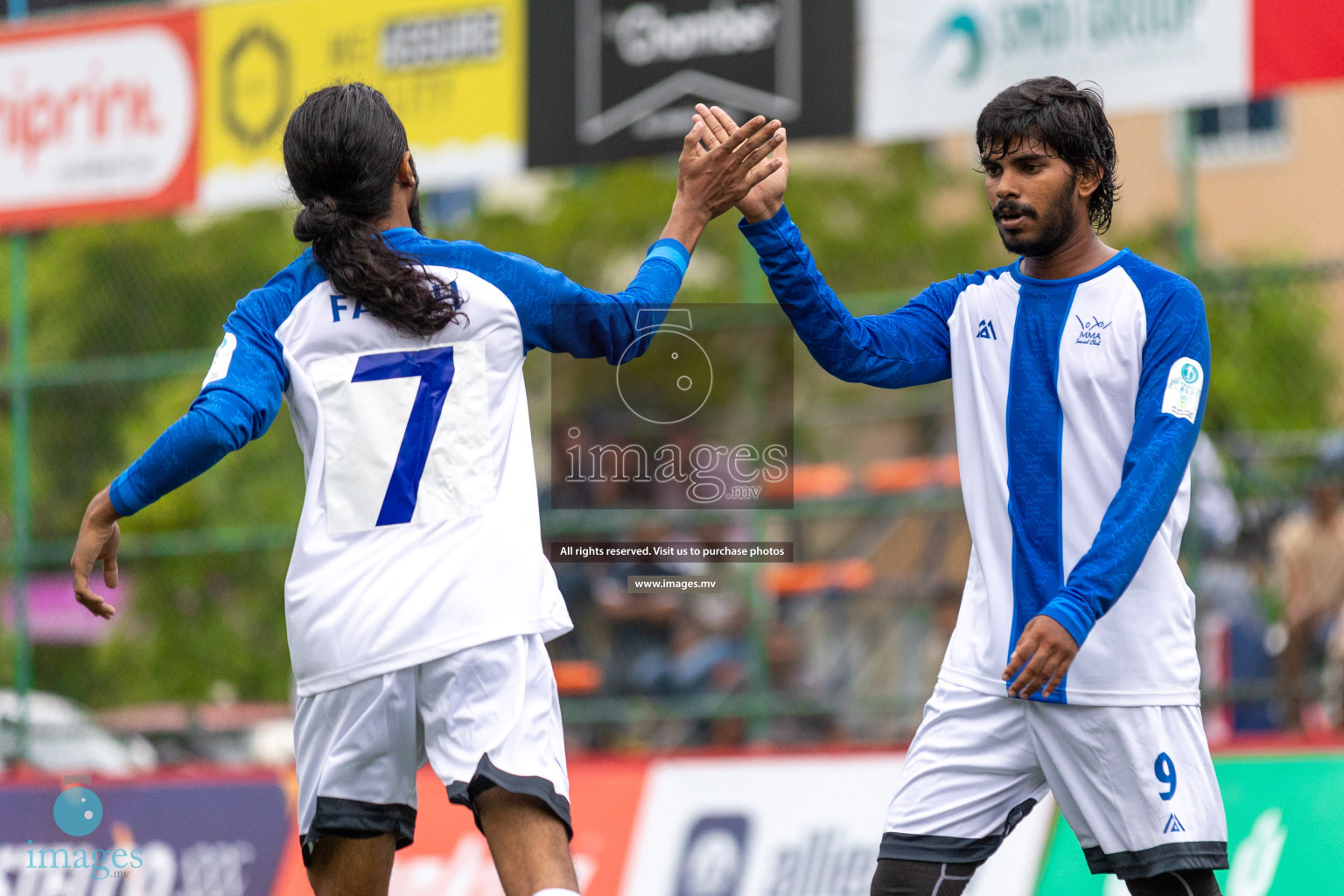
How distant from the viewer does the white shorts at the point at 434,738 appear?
3.06m

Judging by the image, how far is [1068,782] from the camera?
137 inches

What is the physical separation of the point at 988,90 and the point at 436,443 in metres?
4.64

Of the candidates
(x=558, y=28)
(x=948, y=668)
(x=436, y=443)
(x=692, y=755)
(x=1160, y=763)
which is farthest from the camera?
(x=558, y=28)

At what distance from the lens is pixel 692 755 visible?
6383 millimetres

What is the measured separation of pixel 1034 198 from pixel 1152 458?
0.63m

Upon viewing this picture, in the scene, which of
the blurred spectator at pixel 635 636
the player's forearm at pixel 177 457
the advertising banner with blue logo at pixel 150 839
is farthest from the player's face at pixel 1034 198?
the blurred spectator at pixel 635 636

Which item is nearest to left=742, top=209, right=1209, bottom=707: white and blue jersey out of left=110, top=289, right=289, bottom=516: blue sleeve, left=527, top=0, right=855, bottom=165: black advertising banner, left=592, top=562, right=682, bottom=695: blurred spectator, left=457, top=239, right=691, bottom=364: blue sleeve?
left=457, top=239, right=691, bottom=364: blue sleeve

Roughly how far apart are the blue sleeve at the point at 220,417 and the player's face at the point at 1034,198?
1573mm

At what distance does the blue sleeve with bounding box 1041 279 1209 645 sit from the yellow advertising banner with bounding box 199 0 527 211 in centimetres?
500

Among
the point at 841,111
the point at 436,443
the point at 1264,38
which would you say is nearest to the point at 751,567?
the point at 841,111

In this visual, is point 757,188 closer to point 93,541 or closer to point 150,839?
point 93,541

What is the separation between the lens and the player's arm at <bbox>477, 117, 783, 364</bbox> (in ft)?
10.6

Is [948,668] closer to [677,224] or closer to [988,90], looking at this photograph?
[677,224]

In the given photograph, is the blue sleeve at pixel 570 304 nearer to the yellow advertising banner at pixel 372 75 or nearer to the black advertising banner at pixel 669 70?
the black advertising banner at pixel 669 70
